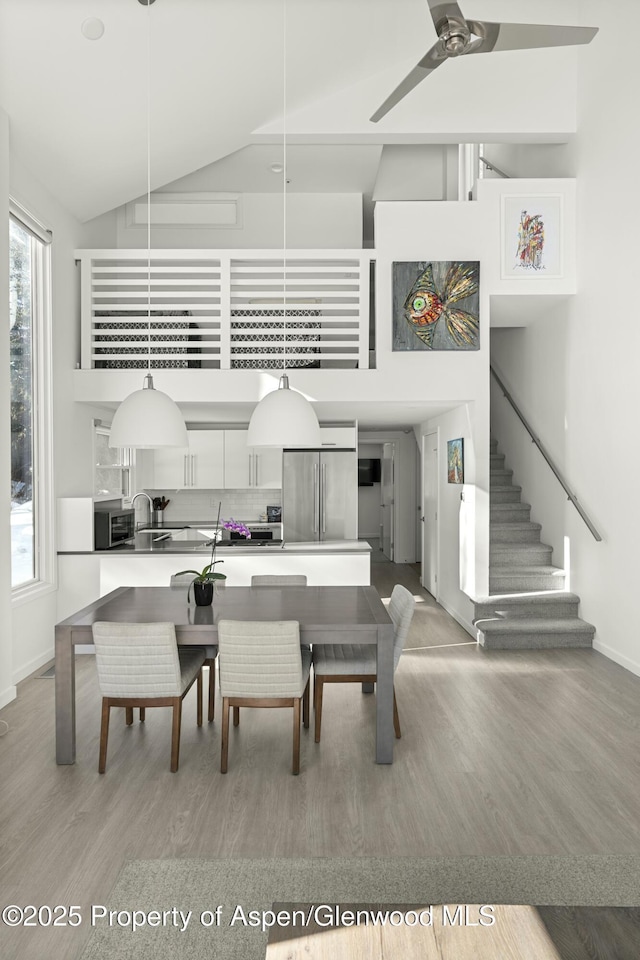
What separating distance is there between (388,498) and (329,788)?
905 centimetres

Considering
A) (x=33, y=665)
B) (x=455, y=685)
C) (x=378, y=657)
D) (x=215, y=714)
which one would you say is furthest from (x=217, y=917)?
(x=33, y=665)

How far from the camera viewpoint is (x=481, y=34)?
3.25m

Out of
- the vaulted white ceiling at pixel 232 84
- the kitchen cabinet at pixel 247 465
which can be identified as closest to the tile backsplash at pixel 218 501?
the kitchen cabinet at pixel 247 465

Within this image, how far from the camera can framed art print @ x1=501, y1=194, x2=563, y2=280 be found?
610 cm

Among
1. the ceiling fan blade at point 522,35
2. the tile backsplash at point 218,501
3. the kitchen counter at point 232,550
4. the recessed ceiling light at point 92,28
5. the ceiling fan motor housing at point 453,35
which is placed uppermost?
the recessed ceiling light at point 92,28

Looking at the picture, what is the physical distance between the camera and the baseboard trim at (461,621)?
6172 millimetres

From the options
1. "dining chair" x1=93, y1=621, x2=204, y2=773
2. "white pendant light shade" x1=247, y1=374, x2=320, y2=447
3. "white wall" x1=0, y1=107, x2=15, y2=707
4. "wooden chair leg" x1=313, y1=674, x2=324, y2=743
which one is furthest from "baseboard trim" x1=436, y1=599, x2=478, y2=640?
"white wall" x1=0, y1=107, x2=15, y2=707

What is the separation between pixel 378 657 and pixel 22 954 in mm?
1914

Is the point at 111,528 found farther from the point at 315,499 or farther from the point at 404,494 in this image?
the point at 404,494

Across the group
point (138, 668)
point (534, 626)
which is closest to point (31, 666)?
point (138, 668)

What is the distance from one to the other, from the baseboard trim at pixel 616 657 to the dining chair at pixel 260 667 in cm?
298

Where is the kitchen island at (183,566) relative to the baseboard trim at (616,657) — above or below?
above

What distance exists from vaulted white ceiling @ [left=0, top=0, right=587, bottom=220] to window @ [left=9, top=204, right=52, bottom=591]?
602 mm

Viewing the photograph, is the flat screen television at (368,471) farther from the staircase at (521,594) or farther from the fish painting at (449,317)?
the fish painting at (449,317)
